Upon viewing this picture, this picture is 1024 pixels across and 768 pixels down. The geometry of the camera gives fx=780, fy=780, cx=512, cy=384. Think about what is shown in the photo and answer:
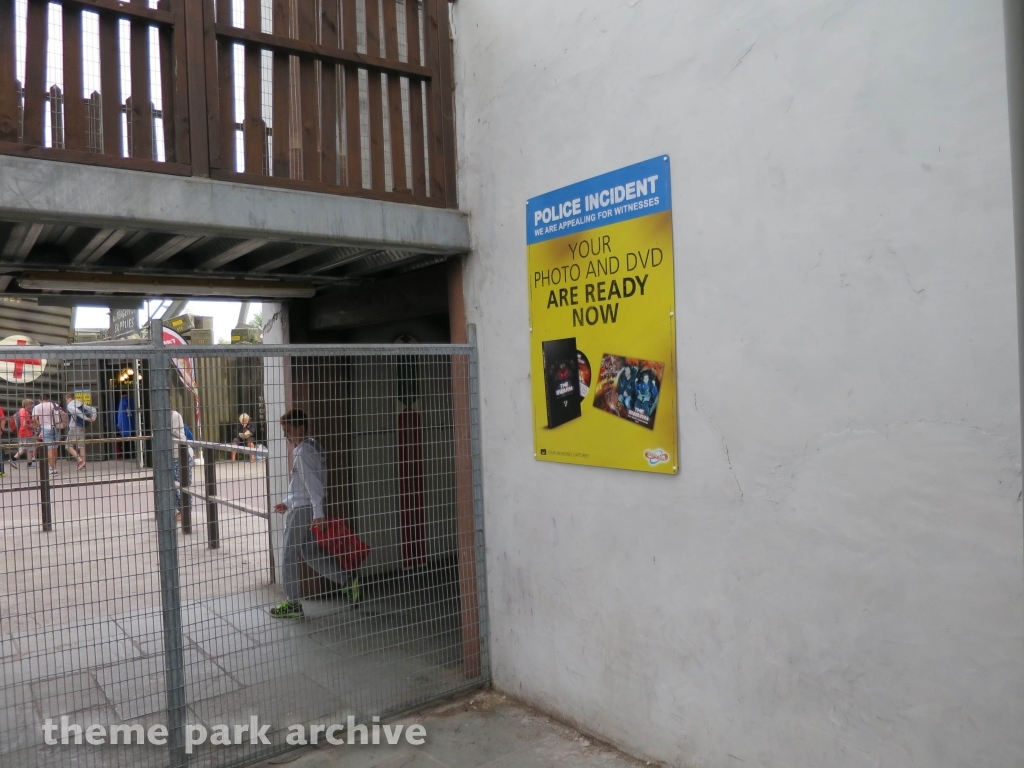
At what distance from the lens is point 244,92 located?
14.0 feet

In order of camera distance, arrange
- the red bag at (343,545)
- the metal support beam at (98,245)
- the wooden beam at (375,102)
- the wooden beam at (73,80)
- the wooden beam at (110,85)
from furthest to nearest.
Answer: the red bag at (343,545) < the wooden beam at (375,102) < the metal support beam at (98,245) < the wooden beam at (110,85) < the wooden beam at (73,80)

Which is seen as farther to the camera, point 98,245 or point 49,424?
point 98,245

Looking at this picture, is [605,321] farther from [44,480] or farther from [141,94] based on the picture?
[44,480]

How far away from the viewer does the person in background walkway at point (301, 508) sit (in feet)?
14.8

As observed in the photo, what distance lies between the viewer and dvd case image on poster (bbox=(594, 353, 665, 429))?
12.4ft

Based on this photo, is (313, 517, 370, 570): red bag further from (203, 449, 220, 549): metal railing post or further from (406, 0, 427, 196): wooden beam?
(406, 0, 427, 196): wooden beam

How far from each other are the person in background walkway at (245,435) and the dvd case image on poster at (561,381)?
5.24ft

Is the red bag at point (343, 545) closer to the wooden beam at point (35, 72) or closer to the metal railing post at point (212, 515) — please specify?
the metal railing post at point (212, 515)

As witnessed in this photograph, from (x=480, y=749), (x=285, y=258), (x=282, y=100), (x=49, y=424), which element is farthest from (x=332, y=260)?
(x=480, y=749)

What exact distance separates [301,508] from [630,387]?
7.06 ft

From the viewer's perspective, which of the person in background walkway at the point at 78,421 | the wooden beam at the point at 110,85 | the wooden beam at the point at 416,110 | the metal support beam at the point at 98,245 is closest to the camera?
the person in background walkway at the point at 78,421

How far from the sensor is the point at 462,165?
5035mm

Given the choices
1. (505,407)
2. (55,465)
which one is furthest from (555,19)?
(55,465)

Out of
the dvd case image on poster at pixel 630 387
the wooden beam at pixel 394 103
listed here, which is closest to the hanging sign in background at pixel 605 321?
the dvd case image on poster at pixel 630 387
